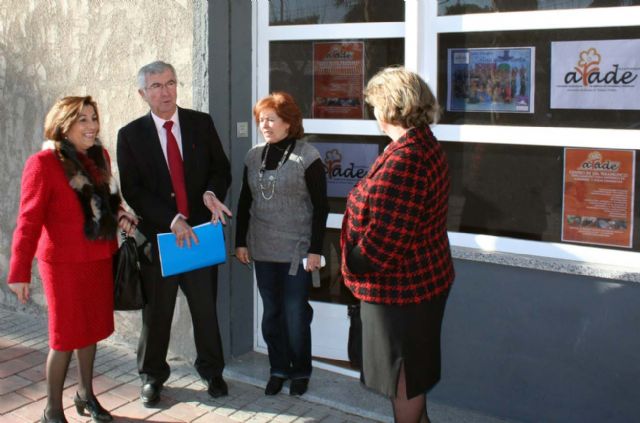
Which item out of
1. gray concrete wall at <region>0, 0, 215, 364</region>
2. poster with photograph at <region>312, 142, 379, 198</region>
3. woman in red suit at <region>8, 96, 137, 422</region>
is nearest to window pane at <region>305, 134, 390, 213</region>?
poster with photograph at <region>312, 142, 379, 198</region>

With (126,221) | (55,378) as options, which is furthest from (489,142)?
(55,378)

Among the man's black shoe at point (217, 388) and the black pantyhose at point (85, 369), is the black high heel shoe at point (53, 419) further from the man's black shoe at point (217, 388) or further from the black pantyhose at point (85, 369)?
the man's black shoe at point (217, 388)

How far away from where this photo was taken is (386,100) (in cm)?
325

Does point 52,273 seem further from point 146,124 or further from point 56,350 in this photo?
point 146,124

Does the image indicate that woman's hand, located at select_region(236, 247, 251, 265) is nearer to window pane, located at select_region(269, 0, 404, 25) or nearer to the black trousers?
the black trousers

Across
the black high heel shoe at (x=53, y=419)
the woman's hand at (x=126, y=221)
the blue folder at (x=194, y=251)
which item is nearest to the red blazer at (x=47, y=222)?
the woman's hand at (x=126, y=221)

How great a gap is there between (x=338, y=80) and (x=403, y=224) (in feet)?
6.99

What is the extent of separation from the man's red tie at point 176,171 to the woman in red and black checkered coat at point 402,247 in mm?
1448

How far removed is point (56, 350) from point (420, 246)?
2.16 m

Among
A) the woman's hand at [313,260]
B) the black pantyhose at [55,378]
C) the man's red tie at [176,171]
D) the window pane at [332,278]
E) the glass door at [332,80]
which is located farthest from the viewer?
the window pane at [332,278]

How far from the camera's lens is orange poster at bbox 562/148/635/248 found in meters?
3.96

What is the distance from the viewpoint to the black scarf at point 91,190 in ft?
13.3

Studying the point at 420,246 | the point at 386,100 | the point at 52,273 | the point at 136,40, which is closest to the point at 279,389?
the point at 52,273

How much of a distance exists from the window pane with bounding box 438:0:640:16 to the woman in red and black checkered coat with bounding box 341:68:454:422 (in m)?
1.23
